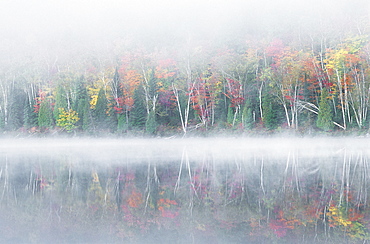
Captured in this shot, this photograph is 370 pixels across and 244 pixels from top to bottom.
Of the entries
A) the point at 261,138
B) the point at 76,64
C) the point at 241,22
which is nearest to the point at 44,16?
the point at 76,64

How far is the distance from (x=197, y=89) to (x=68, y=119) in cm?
1359

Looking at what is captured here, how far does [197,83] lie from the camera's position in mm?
34469

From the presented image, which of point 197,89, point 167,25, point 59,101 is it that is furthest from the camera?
point 167,25

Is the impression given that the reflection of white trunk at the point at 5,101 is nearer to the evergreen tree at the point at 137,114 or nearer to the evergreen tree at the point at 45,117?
the evergreen tree at the point at 45,117

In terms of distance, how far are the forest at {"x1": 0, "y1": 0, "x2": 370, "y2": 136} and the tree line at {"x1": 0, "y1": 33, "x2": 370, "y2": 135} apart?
0.34ft

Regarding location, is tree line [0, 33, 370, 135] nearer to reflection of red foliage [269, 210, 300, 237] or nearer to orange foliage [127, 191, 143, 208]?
orange foliage [127, 191, 143, 208]

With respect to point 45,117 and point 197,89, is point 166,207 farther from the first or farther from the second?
point 45,117

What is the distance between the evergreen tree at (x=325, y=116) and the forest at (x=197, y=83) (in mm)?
81

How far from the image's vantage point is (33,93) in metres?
40.8

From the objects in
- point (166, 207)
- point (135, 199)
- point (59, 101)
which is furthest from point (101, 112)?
point (166, 207)

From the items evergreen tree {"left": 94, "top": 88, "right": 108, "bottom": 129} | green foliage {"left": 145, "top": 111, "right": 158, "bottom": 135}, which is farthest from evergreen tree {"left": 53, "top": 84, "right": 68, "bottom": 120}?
green foliage {"left": 145, "top": 111, "right": 158, "bottom": 135}

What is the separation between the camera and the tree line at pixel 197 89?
28.7m

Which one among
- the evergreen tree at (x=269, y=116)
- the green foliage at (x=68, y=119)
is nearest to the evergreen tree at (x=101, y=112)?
the green foliage at (x=68, y=119)

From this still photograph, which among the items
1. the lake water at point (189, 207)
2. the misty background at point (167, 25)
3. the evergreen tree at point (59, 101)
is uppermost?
the misty background at point (167, 25)
